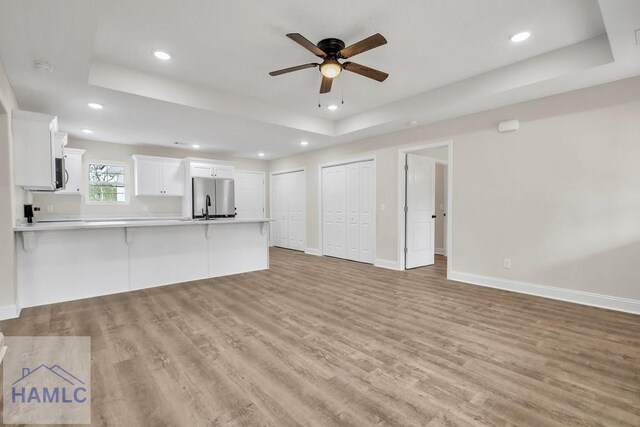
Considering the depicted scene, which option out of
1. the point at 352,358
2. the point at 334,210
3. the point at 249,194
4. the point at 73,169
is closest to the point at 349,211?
the point at 334,210

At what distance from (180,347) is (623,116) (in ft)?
16.5

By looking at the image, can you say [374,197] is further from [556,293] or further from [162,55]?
[162,55]

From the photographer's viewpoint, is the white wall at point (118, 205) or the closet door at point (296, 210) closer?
the white wall at point (118, 205)

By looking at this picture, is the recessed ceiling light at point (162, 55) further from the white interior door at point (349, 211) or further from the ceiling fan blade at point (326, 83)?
the white interior door at point (349, 211)

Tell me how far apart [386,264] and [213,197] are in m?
4.31

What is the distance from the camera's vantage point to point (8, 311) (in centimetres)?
306

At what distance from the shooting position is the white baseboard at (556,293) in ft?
10.5

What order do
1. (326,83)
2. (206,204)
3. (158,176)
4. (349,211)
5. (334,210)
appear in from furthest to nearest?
1. (206,204)
2. (334,210)
3. (158,176)
4. (349,211)
5. (326,83)

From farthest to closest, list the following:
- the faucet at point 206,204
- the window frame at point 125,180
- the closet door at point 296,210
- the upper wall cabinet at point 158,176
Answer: the closet door at point 296,210 < the faucet at point 206,204 < the upper wall cabinet at point 158,176 < the window frame at point 125,180

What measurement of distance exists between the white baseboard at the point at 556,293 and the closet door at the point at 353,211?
211 cm

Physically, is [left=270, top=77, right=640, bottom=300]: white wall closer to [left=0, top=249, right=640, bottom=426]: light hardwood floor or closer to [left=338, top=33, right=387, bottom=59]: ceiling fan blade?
[left=0, top=249, right=640, bottom=426]: light hardwood floor

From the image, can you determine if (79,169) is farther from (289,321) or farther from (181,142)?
(289,321)

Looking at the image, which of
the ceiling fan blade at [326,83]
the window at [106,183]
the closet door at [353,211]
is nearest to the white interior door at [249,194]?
the window at [106,183]

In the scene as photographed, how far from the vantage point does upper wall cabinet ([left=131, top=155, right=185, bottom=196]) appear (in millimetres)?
6301
